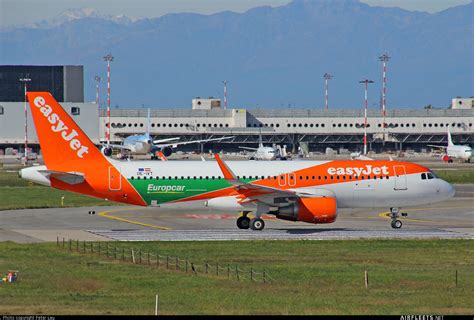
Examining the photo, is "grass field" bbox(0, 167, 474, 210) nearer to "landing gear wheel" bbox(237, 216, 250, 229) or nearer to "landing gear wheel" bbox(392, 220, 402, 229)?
"landing gear wheel" bbox(237, 216, 250, 229)

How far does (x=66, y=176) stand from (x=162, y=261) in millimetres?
13382

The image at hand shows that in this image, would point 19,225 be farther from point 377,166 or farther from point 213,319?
point 213,319

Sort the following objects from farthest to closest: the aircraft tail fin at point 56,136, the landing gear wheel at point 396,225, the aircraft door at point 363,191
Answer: the landing gear wheel at point 396,225
the aircraft door at point 363,191
the aircraft tail fin at point 56,136

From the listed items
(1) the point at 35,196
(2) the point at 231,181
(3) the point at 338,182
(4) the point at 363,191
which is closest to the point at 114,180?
(2) the point at 231,181

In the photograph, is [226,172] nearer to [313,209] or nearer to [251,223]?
[251,223]

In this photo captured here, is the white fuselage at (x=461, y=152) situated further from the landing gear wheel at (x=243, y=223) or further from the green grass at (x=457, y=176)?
the landing gear wheel at (x=243, y=223)

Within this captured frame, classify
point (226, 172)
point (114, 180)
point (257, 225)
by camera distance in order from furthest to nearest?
point (257, 225), point (114, 180), point (226, 172)

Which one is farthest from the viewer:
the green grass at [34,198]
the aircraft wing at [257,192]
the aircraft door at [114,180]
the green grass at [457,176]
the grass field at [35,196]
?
the green grass at [457,176]

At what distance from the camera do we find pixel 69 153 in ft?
183

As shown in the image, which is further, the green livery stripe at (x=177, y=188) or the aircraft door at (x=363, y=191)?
the aircraft door at (x=363, y=191)

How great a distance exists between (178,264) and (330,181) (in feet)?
55.2

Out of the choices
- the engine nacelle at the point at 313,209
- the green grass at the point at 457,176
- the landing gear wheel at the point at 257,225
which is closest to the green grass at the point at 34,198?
the landing gear wheel at the point at 257,225

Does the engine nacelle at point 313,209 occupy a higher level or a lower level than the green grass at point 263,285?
higher

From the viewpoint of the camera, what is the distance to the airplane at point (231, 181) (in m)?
55.1
